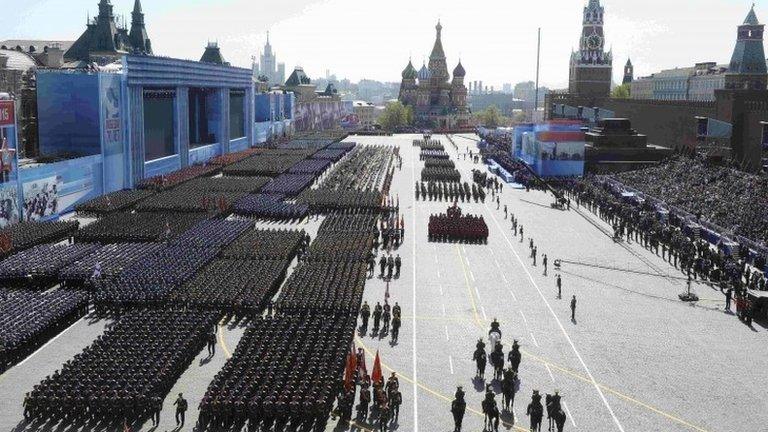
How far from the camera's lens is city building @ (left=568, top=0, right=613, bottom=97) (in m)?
110

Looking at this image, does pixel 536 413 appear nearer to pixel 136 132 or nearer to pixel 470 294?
pixel 470 294

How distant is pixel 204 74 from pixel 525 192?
33286 mm

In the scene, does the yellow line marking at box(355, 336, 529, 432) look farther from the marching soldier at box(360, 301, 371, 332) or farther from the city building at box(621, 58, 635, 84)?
the city building at box(621, 58, 635, 84)

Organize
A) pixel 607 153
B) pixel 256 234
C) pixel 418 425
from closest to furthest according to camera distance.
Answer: pixel 418 425 < pixel 256 234 < pixel 607 153

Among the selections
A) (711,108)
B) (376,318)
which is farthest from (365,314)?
(711,108)

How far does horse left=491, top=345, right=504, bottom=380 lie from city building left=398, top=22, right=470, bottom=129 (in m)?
140

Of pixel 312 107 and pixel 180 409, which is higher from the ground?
pixel 312 107

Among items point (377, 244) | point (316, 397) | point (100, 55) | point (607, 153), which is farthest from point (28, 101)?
point (607, 153)

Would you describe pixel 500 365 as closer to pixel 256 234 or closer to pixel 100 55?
pixel 256 234

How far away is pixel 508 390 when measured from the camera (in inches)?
742

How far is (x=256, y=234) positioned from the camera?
→ 3769cm

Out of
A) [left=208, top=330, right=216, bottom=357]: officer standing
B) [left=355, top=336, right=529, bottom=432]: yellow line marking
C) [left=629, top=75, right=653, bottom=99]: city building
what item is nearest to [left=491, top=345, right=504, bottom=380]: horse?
[left=355, top=336, right=529, bottom=432]: yellow line marking

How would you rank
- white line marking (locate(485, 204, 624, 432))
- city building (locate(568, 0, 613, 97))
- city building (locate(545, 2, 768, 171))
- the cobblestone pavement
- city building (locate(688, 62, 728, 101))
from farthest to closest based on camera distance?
city building (locate(568, 0, 613, 97)) → city building (locate(688, 62, 728, 101)) → city building (locate(545, 2, 768, 171)) → the cobblestone pavement → white line marking (locate(485, 204, 624, 432))

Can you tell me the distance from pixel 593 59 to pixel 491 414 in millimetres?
100984
